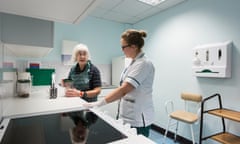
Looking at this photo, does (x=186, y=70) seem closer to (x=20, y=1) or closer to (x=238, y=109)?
(x=238, y=109)

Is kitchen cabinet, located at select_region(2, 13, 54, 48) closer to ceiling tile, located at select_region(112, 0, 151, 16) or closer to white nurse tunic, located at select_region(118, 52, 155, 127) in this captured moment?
white nurse tunic, located at select_region(118, 52, 155, 127)

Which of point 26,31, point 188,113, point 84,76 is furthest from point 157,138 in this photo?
point 26,31

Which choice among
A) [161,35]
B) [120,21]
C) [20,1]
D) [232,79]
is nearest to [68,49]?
[120,21]

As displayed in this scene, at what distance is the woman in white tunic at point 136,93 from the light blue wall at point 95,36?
212 centimetres

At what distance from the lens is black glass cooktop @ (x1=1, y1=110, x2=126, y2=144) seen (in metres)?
0.62

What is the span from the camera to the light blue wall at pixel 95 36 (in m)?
3.03

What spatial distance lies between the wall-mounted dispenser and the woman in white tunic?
1.14m

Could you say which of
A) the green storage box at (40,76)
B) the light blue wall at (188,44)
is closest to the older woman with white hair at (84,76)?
the green storage box at (40,76)

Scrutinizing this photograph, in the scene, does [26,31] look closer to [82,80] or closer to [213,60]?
[82,80]

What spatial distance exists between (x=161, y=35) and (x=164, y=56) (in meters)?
0.41

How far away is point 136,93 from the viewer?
127 cm

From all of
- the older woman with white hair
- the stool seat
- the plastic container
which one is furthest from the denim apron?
the stool seat

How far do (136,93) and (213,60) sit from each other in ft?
4.38

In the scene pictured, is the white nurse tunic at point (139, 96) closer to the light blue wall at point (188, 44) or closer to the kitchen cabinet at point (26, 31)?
the kitchen cabinet at point (26, 31)
